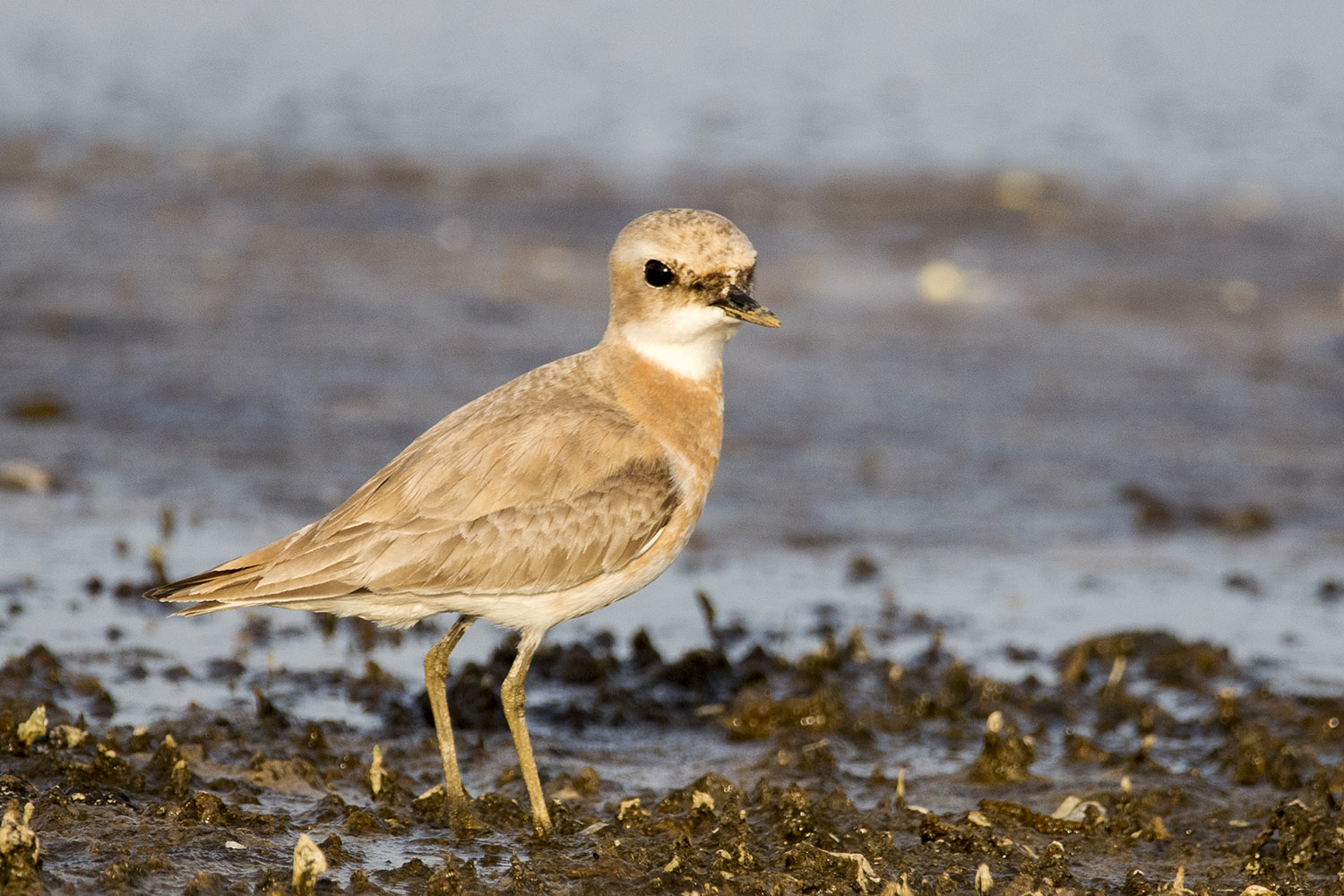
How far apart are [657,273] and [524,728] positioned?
170 centimetres

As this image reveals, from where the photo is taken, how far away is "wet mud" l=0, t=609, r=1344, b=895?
184 inches

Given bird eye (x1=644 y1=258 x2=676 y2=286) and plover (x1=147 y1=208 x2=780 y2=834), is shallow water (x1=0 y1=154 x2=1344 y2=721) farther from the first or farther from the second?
bird eye (x1=644 y1=258 x2=676 y2=286)

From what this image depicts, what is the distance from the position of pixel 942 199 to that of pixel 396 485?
11219mm

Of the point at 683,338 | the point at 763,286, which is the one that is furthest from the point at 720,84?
the point at 683,338

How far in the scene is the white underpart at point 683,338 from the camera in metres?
5.56

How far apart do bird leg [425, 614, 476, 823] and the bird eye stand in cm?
140

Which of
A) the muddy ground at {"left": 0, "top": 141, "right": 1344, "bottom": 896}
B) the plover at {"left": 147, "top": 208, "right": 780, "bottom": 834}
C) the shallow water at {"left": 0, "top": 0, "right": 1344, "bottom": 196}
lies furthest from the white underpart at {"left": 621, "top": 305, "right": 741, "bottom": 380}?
the shallow water at {"left": 0, "top": 0, "right": 1344, "bottom": 196}

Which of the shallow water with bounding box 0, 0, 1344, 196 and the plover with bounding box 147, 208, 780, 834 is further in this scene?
the shallow water with bounding box 0, 0, 1344, 196

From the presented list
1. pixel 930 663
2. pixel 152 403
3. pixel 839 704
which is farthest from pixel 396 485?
pixel 152 403

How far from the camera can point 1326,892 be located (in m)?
4.69

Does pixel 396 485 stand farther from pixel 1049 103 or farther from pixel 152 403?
pixel 1049 103

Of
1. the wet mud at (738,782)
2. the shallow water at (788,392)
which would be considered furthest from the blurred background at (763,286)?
the wet mud at (738,782)

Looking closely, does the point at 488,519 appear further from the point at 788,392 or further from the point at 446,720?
the point at 788,392

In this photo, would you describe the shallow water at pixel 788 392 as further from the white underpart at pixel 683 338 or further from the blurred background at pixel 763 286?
the white underpart at pixel 683 338
